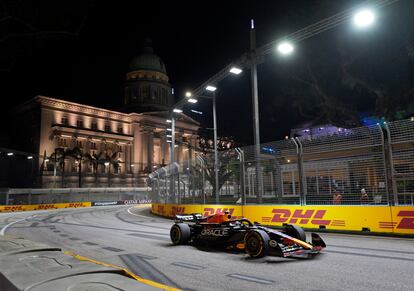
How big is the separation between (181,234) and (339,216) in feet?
19.3

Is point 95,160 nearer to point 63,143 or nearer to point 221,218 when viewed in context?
point 63,143

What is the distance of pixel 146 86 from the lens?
364 feet

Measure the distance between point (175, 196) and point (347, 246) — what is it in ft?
50.8

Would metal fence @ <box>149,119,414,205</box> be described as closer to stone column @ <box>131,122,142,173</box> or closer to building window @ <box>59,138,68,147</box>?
building window @ <box>59,138,68,147</box>

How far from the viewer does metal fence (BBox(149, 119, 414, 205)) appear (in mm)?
11469

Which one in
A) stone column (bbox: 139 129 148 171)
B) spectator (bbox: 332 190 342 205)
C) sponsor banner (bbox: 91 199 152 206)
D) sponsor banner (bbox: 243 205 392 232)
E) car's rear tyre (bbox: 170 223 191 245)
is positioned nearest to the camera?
car's rear tyre (bbox: 170 223 191 245)

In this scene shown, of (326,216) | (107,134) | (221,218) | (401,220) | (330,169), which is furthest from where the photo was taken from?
(107,134)

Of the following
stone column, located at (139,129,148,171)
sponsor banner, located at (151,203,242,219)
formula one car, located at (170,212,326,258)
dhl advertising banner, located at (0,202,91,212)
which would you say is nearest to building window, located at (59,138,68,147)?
stone column, located at (139,129,148,171)

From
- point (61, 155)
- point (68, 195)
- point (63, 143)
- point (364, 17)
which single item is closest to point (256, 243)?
point (364, 17)

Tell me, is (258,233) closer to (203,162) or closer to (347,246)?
(347,246)

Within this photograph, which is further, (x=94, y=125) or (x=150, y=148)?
(x=150, y=148)

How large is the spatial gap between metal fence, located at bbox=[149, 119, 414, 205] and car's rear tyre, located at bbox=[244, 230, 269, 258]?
564 centimetres

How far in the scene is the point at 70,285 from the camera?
338 cm

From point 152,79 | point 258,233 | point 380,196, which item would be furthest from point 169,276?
point 152,79
